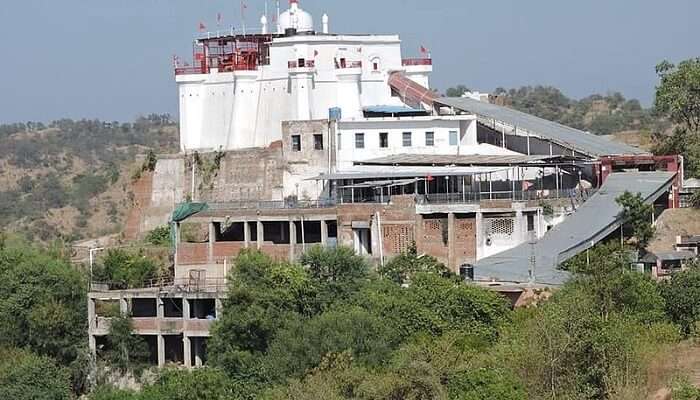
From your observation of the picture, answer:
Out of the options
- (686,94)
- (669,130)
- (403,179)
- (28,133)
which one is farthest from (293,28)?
(28,133)

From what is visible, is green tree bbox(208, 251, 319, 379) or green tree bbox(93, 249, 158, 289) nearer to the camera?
green tree bbox(208, 251, 319, 379)

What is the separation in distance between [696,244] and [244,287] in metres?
13.1

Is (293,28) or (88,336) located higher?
(293,28)

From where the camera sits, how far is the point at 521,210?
51.7 metres

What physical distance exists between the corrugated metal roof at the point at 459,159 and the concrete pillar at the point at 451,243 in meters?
2.84

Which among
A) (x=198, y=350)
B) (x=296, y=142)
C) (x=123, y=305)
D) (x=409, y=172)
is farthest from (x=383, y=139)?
(x=123, y=305)

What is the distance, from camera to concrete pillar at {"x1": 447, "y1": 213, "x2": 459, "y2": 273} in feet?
170

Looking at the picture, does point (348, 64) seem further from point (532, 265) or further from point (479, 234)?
point (532, 265)

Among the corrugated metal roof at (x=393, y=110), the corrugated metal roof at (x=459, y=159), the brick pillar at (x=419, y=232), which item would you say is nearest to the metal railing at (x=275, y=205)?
the corrugated metal roof at (x=459, y=159)

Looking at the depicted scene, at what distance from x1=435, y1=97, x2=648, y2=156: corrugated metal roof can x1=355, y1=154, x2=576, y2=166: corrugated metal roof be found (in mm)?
1034

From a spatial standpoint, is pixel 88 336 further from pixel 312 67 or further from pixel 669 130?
pixel 669 130

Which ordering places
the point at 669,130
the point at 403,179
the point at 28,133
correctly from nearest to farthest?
the point at 403,179, the point at 669,130, the point at 28,133

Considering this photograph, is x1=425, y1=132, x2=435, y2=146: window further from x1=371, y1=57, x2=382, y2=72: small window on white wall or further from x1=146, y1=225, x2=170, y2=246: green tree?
x1=146, y1=225, x2=170, y2=246: green tree

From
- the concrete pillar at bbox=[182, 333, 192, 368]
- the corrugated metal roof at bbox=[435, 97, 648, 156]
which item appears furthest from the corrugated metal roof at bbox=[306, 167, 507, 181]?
the concrete pillar at bbox=[182, 333, 192, 368]
